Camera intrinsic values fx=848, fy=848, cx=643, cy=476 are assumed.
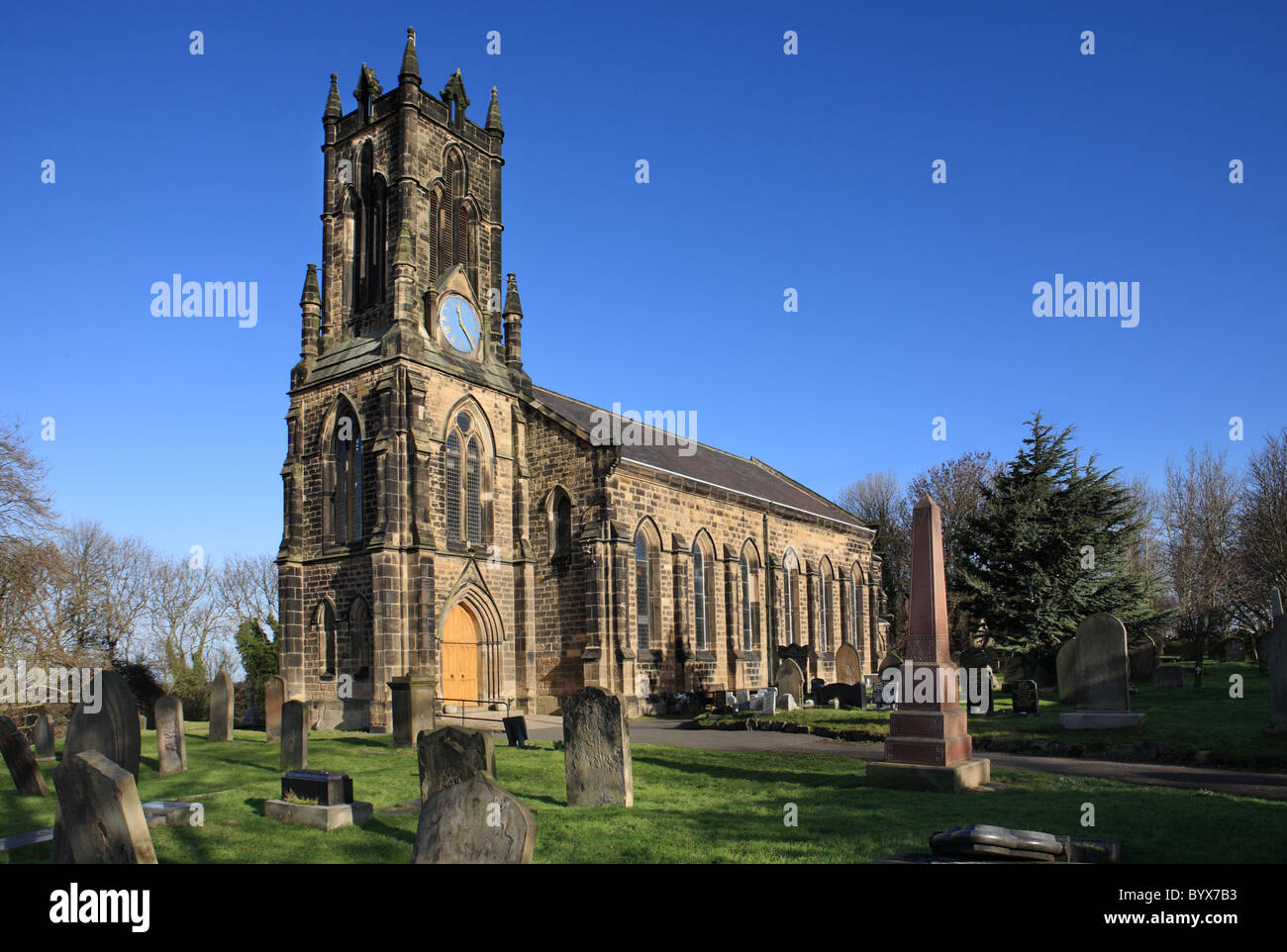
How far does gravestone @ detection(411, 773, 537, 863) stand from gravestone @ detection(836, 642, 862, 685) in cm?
2594

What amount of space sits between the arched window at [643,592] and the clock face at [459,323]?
8.57m

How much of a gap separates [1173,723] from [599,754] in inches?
486

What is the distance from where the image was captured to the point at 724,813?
9891 mm

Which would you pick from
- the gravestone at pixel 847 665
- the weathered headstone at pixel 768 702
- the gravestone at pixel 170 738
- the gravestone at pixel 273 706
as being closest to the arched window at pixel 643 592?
the weathered headstone at pixel 768 702

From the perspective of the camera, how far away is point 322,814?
9609mm

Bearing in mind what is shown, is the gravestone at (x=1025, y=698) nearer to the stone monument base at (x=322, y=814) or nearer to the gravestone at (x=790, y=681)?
the gravestone at (x=790, y=681)

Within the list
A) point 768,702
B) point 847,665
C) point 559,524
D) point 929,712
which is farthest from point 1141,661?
point 929,712

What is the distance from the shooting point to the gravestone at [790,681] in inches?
1034

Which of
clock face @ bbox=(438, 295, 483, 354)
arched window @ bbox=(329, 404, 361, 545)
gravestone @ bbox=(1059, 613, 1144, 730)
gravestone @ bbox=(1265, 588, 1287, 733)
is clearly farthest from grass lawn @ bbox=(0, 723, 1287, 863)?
clock face @ bbox=(438, 295, 483, 354)
